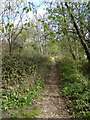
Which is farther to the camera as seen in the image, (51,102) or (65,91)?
(65,91)

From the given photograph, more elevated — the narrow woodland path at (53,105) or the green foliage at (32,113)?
the green foliage at (32,113)

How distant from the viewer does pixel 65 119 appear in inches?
160

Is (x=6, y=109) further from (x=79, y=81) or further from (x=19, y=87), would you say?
(x=79, y=81)

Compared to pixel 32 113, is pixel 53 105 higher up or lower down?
lower down

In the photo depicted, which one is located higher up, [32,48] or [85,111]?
[32,48]

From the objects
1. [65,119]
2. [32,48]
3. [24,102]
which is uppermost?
[32,48]

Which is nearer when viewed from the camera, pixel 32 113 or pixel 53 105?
pixel 32 113

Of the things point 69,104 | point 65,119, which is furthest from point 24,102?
point 69,104

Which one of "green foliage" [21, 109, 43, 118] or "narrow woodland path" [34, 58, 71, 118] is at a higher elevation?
"green foliage" [21, 109, 43, 118]

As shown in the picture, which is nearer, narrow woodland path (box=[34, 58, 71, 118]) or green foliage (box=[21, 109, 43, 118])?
green foliage (box=[21, 109, 43, 118])

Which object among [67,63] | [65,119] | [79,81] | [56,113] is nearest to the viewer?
[65,119]

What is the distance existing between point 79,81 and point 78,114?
3.03 meters

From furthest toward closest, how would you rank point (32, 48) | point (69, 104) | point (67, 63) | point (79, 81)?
1. point (32, 48)
2. point (67, 63)
3. point (79, 81)
4. point (69, 104)

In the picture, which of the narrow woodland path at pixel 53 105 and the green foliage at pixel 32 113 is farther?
the narrow woodland path at pixel 53 105
